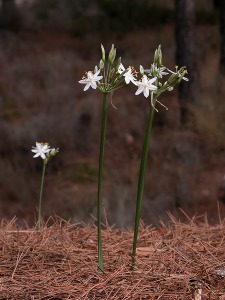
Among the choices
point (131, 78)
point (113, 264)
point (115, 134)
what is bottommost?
point (113, 264)

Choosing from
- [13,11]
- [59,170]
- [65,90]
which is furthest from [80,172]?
[13,11]

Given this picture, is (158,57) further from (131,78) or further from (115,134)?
(115,134)

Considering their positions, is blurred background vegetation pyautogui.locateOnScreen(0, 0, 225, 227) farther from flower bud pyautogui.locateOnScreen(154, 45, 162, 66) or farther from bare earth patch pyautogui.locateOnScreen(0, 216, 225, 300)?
flower bud pyautogui.locateOnScreen(154, 45, 162, 66)

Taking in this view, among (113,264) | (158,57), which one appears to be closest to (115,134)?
(113,264)

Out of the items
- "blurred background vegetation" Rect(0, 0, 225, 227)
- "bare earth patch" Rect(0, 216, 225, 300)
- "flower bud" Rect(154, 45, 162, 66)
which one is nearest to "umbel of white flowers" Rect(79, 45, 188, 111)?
"flower bud" Rect(154, 45, 162, 66)

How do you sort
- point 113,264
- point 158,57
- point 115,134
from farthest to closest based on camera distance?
point 115,134 < point 113,264 < point 158,57

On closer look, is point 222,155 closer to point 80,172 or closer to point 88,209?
point 80,172

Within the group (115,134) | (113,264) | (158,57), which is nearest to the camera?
(158,57)
